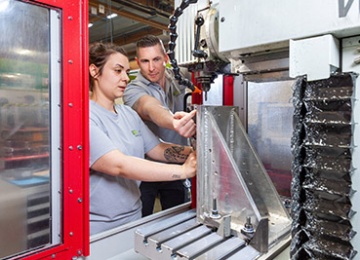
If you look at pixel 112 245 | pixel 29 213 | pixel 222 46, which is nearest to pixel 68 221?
pixel 29 213

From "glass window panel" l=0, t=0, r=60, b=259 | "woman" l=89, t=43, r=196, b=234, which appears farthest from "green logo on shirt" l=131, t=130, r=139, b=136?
"glass window panel" l=0, t=0, r=60, b=259

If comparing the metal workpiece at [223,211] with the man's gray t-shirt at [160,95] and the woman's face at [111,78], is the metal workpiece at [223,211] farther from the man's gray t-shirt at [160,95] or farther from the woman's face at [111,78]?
the man's gray t-shirt at [160,95]

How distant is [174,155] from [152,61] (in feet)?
1.91

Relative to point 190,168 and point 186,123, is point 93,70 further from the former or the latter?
point 190,168

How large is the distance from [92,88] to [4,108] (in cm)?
66

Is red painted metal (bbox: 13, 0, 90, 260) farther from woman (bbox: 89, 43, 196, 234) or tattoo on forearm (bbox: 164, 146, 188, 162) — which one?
tattoo on forearm (bbox: 164, 146, 188, 162)

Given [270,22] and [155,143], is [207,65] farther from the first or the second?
[155,143]

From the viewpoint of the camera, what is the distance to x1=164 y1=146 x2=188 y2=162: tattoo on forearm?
1433 mm

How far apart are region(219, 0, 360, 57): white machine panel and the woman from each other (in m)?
0.52

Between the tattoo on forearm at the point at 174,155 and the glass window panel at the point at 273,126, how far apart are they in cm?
43

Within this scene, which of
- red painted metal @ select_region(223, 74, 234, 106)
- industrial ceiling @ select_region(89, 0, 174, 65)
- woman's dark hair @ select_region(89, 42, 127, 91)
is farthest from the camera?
industrial ceiling @ select_region(89, 0, 174, 65)

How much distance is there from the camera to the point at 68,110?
787 mm

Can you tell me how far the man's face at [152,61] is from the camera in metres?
1.64

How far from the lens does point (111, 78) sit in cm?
130
